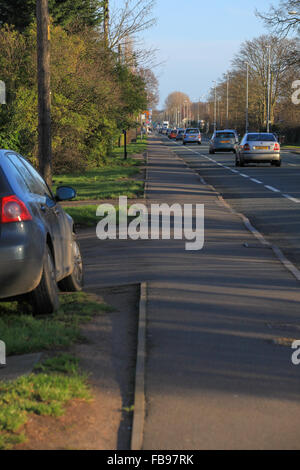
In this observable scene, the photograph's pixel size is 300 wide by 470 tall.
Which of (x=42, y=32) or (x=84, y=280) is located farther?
(x=42, y=32)

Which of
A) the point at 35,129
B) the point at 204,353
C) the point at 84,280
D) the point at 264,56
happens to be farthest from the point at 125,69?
the point at 264,56

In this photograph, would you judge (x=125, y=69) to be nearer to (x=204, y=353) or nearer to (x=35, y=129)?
(x=35, y=129)

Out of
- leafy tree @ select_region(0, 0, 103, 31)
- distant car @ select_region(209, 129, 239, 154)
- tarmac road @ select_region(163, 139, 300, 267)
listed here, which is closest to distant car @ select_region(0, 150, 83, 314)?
tarmac road @ select_region(163, 139, 300, 267)

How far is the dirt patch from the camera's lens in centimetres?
435

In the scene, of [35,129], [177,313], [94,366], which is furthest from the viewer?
[35,129]

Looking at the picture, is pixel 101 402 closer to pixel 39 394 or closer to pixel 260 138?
pixel 39 394

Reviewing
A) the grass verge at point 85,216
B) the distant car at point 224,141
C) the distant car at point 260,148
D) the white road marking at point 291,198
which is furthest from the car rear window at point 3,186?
the distant car at point 224,141

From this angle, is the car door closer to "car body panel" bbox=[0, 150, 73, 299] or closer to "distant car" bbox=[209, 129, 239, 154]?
"car body panel" bbox=[0, 150, 73, 299]

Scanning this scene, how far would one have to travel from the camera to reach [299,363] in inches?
230

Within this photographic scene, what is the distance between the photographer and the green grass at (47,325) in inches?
247

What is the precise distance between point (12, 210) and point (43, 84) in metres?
10.7

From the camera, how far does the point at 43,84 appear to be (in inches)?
666

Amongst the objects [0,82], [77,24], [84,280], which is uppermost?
[77,24]

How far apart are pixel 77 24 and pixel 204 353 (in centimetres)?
3357
